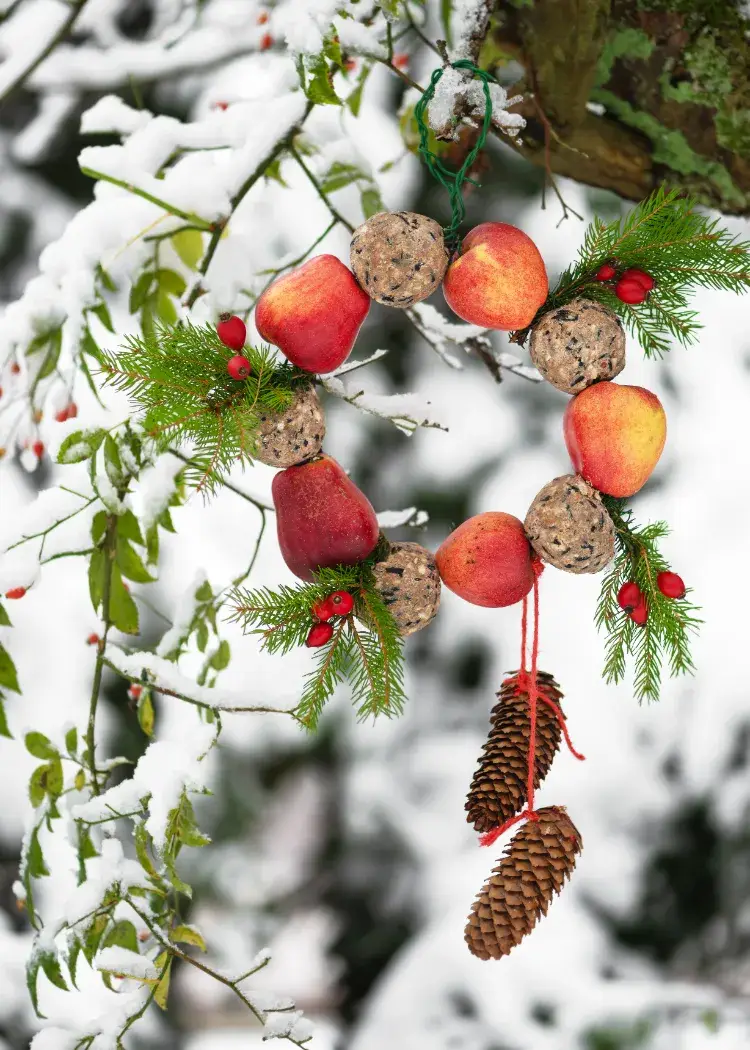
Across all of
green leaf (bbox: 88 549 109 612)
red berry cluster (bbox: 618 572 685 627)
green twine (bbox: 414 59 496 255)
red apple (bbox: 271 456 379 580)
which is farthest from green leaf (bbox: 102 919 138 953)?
green twine (bbox: 414 59 496 255)

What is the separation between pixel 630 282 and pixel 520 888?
0.39m

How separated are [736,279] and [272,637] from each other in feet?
1.18

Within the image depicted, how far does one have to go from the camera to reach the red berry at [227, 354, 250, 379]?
53 centimetres

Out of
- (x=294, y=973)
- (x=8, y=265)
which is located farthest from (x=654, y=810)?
(x=8, y=265)

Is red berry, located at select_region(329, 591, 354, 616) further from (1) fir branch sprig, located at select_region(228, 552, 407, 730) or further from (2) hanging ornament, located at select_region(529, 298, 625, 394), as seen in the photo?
(2) hanging ornament, located at select_region(529, 298, 625, 394)

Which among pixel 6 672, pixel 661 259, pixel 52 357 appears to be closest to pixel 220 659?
pixel 6 672

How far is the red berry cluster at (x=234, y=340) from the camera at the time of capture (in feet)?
1.73

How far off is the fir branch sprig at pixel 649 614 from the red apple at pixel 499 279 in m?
0.14

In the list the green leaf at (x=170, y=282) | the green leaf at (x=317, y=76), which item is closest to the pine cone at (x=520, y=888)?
the green leaf at (x=317, y=76)

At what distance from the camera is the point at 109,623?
0.75m

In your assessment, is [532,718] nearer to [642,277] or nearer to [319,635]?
[319,635]

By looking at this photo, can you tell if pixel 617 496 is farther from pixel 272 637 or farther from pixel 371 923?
pixel 371 923

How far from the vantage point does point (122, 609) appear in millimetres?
799

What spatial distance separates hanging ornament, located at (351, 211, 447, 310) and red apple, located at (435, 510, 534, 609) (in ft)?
0.49
